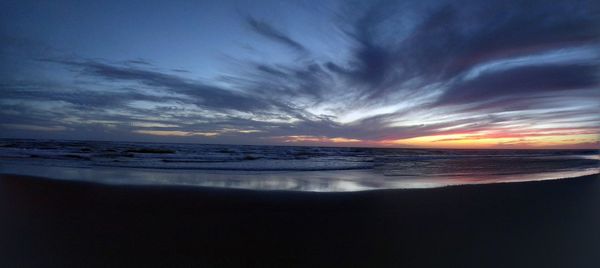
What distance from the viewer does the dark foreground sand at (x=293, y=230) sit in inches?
154

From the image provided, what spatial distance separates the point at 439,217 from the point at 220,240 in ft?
13.1

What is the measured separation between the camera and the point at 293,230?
16.8ft

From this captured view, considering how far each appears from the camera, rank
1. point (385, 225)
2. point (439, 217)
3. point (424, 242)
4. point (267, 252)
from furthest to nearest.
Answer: point (439, 217)
point (385, 225)
point (424, 242)
point (267, 252)

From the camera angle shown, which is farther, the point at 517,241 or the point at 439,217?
the point at 439,217

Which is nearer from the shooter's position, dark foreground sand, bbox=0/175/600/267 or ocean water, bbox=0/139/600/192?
dark foreground sand, bbox=0/175/600/267

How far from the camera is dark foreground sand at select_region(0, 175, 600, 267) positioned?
3920 mm

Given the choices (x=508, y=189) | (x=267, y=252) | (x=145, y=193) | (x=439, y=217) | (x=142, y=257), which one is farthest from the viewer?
(x=508, y=189)

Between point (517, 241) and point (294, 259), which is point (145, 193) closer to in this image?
point (294, 259)

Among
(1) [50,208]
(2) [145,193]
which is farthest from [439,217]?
(1) [50,208]

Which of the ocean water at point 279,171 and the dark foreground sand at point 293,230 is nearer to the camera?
the dark foreground sand at point 293,230

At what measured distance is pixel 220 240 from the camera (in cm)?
456

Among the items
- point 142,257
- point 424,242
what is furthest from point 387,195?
point 142,257

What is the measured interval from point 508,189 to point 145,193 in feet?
33.4

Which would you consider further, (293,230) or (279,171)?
(279,171)
